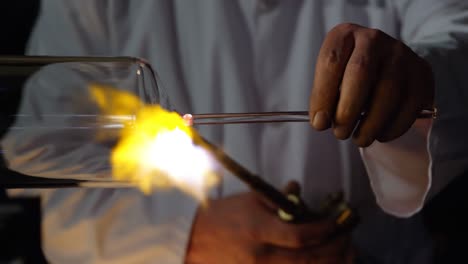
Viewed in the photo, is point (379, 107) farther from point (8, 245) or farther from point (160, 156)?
point (8, 245)

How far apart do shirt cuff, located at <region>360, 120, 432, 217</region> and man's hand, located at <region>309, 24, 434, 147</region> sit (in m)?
0.10

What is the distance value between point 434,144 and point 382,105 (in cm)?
19

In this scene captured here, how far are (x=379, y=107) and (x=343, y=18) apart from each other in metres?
0.35

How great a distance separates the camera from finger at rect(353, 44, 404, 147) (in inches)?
15.1

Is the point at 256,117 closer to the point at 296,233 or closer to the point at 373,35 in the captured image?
the point at 373,35

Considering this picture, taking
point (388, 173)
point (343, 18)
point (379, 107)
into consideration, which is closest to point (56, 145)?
point (379, 107)

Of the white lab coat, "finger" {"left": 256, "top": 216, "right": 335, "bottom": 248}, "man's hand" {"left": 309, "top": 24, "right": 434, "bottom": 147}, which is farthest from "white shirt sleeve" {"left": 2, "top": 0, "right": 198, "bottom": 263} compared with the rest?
"man's hand" {"left": 309, "top": 24, "right": 434, "bottom": 147}

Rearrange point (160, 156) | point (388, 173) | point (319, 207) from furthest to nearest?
point (319, 207) → point (388, 173) → point (160, 156)

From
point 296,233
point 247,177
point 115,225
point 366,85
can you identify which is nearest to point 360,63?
point 366,85

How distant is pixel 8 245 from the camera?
31.7 inches

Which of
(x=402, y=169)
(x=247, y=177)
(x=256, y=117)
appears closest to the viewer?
(x=256, y=117)

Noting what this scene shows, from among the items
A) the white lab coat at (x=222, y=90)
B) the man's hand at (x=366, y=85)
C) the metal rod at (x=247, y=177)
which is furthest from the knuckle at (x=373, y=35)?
the white lab coat at (x=222, y=90)

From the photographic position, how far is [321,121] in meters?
0.34

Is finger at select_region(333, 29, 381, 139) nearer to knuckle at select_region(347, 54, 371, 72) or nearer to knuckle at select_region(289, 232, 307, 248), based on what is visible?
knuckle at select_region(347, 54, 371, 72)
